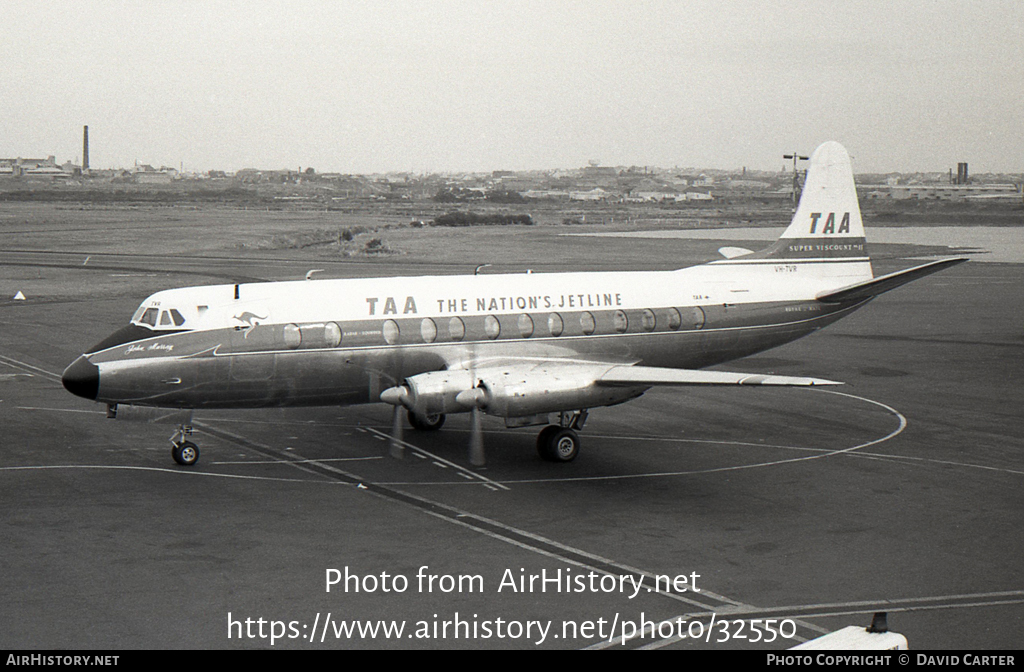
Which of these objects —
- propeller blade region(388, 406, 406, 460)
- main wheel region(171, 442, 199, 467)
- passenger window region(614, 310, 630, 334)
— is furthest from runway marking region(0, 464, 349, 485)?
passenger window region(614, 310, 630, 334)

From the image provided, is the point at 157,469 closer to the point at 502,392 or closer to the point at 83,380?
the point at 83,380

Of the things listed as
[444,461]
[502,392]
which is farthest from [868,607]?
[444,461]

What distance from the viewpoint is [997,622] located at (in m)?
14.1

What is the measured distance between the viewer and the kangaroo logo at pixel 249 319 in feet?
71.8

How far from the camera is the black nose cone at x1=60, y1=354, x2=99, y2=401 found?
20844mm

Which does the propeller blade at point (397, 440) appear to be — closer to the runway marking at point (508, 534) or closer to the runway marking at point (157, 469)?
the runway marking at point (508, 534)

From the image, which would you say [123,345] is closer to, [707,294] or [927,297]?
[707,294]

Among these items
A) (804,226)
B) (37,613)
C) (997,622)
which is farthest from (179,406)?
(804,226)

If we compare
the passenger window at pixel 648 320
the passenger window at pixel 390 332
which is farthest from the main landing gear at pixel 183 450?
the passenger window at pixel 648 320

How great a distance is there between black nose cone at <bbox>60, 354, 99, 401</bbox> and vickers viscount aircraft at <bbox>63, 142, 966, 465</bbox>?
1.1 inches

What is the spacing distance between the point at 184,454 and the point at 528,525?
846 cm

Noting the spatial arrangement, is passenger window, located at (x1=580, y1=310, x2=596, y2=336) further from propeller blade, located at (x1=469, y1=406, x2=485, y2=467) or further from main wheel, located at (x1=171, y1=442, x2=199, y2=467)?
main wheel, located at (x1=171, y1=442, x2=199, y2=467)

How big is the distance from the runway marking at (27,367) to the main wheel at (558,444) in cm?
1735

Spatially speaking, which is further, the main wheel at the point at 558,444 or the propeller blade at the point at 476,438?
the main wheel at the point at 558,444
